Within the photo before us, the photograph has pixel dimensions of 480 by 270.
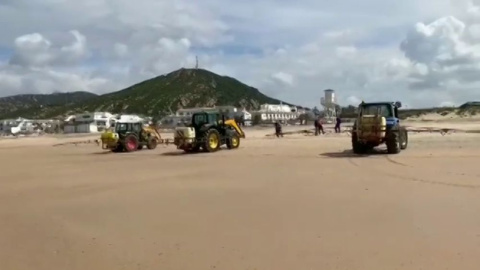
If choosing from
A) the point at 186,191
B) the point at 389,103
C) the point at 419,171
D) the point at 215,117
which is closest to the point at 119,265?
the point at 186,191

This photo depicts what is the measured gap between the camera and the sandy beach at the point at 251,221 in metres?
5.79

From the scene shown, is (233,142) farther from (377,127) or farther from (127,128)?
(377,127)

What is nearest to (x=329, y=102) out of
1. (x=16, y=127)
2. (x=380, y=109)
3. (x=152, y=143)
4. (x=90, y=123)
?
(x=90, y=123)

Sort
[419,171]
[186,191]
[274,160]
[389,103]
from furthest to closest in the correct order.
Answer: [389,103]
[274,160]
[419,171]
[186,191]

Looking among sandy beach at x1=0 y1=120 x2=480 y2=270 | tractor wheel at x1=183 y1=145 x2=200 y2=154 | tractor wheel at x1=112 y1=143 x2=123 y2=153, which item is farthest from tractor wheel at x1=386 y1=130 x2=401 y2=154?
tractor wheel at x1=112 y1=143 x2=123 y2=153

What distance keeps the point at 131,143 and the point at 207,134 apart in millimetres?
5847

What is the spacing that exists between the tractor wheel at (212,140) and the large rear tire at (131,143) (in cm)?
555

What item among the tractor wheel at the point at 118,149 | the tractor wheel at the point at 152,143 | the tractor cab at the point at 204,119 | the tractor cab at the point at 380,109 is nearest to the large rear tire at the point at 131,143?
the tractor wheel at the point at 118,149

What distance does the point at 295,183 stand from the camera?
11750 millimetres

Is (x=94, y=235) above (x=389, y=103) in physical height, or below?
below

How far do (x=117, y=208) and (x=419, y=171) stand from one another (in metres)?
7.58

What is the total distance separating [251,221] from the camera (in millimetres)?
7730

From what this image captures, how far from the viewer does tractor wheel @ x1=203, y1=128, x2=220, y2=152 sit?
78.0 ft

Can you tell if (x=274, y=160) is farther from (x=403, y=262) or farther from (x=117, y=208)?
(x=403, y=262)
